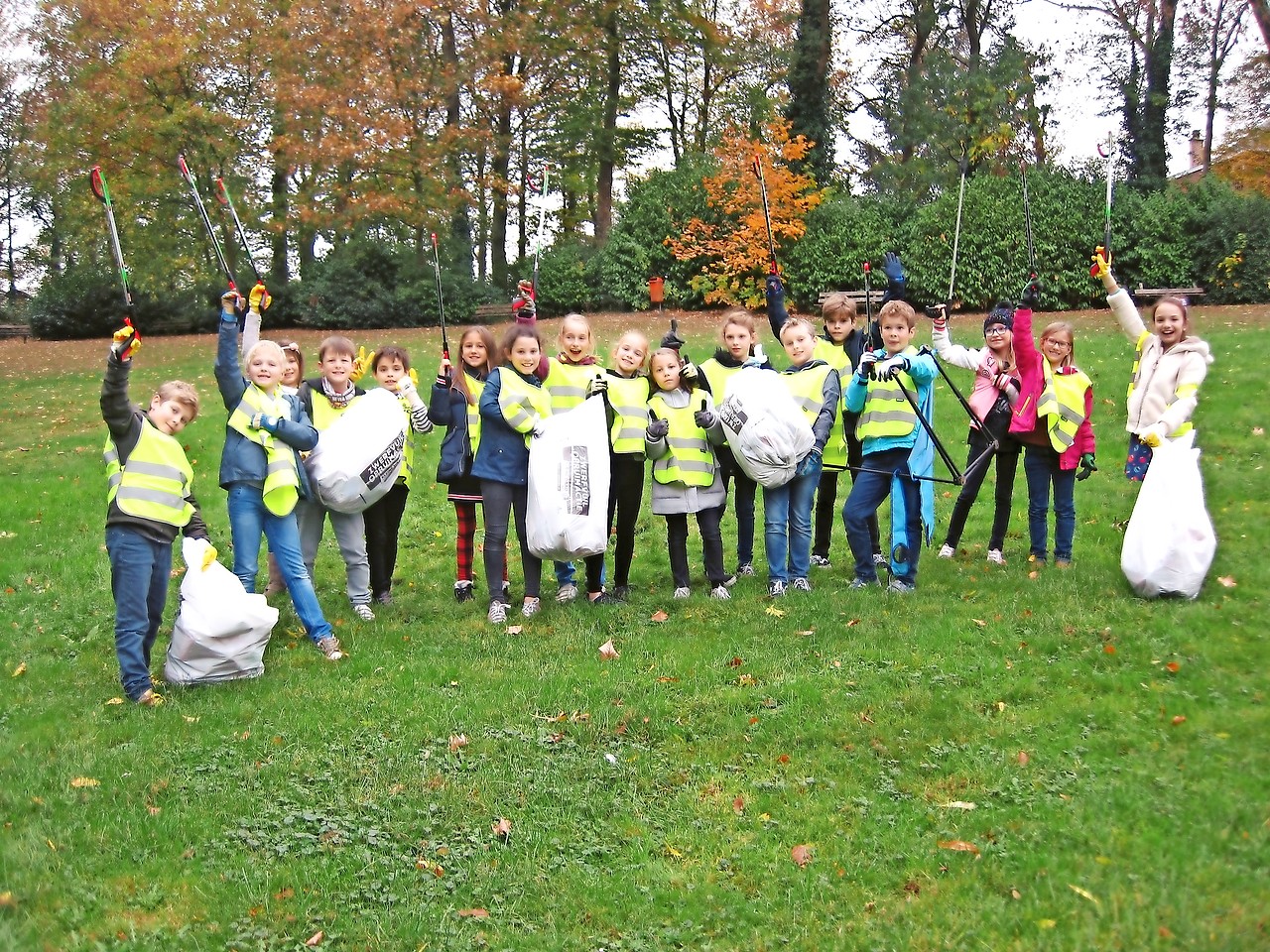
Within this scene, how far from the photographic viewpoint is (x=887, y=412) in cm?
669

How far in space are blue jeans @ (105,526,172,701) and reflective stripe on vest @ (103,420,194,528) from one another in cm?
15

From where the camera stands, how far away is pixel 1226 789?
4168mm

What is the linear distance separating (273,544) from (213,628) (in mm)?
845

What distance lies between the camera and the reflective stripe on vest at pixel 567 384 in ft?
22.2

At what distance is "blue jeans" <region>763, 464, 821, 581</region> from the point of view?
22.6 ft

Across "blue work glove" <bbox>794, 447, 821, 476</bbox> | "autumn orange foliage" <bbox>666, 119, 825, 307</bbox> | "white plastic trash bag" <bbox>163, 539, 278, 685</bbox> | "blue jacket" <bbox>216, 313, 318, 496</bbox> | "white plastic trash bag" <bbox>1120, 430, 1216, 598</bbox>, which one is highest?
"autumn orange foliage" <bbox>666, 119, 825, 307</bbox>

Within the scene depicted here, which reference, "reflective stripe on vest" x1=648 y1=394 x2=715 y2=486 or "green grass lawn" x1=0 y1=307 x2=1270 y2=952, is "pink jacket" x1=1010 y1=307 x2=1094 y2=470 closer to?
"green grass lawn" x1=0 y1=307 x2=1270 y2=952

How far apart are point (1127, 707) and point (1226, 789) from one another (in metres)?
0.77

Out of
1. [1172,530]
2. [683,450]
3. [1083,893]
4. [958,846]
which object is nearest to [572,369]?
[683,450]

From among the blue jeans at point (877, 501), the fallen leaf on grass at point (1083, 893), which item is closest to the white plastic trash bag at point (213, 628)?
the blue jeans at point (877, 501)

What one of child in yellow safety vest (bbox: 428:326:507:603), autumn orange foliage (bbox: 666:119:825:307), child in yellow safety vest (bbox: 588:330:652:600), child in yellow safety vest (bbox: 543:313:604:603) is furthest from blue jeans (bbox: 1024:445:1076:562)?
autumn orange foliage (bbox: 666:119:825:307)

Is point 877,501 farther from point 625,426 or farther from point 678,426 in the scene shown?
point 625,426

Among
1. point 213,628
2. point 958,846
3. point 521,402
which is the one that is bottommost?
point 958,846

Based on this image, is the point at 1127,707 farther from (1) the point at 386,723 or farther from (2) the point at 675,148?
(2) the point at 675,148
